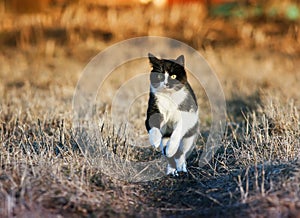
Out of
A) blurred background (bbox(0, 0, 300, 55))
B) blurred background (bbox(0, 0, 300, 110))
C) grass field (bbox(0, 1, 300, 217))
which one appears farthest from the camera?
blurred background (bbox(0, 0, 300, 55))

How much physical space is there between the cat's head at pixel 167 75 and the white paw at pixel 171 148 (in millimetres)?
444

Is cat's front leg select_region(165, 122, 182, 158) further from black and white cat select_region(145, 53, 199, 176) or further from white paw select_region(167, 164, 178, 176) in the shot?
white paw select_region(167, 164, 178, 176)

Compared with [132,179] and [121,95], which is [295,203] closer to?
[132,179]

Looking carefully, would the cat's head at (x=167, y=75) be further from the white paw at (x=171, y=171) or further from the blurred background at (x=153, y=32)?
the blurred background at (x=153, y=32)

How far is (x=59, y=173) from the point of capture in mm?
4145

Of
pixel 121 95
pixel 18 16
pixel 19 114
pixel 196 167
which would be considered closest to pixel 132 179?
pixel 196 167

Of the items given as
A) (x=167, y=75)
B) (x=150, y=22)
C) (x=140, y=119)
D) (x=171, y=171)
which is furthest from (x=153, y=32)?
(x=171, y=171)

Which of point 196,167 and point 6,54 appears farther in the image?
point 6,54

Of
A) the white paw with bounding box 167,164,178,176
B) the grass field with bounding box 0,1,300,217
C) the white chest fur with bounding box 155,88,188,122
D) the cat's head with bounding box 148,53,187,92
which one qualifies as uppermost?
the cat's head with bounding box 148,53,187,92

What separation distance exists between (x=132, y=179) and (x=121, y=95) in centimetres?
320

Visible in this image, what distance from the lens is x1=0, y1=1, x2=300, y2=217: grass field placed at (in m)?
3.96

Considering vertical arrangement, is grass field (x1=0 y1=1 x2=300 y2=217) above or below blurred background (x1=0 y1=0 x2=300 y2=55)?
below

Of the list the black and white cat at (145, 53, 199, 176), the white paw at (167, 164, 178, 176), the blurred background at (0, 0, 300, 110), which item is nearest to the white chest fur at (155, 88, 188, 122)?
the black and white cat at (145, 53, 199, 176)

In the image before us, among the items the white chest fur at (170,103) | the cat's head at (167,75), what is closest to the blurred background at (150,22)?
the cat's head at (167,75)
